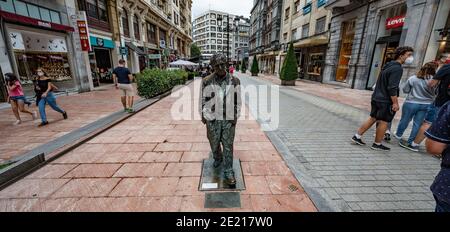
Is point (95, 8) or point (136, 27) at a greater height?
point (95, 8)

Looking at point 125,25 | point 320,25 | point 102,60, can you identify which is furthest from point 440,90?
point 125,25

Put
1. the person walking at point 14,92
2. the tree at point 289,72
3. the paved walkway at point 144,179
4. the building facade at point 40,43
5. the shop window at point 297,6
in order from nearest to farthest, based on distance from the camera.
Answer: the paved walkway at point 144,179
the person walking at point 14,92
the building facade at point 40,43
the tree at point 289,72
the shop window at point 297,6

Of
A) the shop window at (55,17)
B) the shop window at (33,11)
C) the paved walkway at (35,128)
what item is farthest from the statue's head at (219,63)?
the shop window at (55,17)

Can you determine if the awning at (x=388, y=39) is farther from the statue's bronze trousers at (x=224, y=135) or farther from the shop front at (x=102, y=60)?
the shop front at (x=102, y=60)

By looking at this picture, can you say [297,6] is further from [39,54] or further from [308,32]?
[39,54]

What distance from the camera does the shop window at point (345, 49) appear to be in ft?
48.0

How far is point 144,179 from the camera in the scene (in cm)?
288

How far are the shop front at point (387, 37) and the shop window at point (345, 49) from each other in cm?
239

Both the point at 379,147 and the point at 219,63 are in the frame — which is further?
the point at 379,147

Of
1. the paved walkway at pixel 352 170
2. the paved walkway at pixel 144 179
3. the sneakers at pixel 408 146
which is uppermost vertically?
the sneakers at pixel 408 146

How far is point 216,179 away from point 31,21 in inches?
455

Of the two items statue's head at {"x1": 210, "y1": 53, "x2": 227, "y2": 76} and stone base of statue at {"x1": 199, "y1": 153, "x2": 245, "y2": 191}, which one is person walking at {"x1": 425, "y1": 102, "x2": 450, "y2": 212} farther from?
statue's head at {"x1": 210, "y1": 53, "x2": 227, "y2": 76}

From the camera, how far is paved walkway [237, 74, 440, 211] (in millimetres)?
2439
